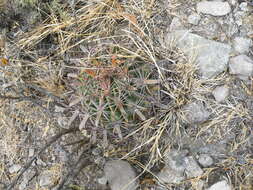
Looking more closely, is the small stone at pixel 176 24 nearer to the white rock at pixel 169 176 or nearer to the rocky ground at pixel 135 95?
the rocky ground at pixel 135 95

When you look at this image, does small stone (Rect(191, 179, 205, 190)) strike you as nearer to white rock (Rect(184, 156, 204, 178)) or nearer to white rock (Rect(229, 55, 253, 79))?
white rock (Rect(184, 156, 204, 178))

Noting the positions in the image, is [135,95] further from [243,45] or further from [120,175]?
[243,45]

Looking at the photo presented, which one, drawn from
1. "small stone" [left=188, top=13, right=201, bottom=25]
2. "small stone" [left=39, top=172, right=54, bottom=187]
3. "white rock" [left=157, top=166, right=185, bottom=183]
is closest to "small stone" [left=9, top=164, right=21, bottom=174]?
"small stone" [left=39, top=172, right=54, bottom=187]

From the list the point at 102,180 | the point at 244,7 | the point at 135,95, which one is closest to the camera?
the point at 135,95

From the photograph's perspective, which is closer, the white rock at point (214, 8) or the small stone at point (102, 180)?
the white rock at point (214, 8)

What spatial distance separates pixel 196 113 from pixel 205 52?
364mm

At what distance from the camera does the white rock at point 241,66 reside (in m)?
1.85

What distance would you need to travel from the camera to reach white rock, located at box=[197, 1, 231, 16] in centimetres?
196

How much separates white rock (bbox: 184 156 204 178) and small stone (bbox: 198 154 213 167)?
0.11 ft

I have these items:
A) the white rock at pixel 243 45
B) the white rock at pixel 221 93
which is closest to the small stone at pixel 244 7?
the white rock at pixel 243 45

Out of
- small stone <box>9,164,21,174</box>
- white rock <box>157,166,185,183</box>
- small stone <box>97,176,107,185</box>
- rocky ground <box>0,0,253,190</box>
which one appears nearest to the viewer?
rocky ground <box>0,0,253,190</box>

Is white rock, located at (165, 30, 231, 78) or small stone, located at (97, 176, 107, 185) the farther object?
small stone, located at (97, 176, 107, 185)

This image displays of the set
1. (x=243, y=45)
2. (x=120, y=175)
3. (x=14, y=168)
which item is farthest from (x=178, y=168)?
(x=14, y=168)

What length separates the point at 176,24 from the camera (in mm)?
2021
